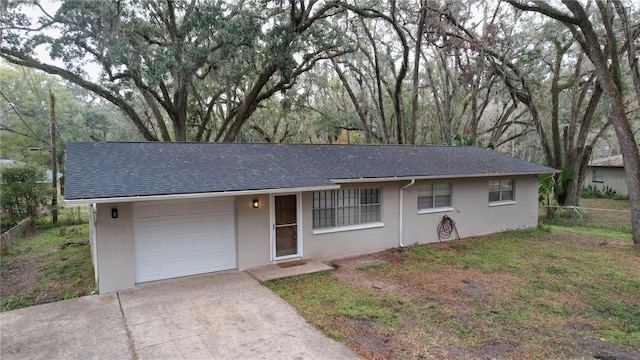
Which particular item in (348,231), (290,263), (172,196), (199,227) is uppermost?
(172,196)

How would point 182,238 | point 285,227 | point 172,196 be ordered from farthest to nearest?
point 285,227, point 182,238, point 172,196

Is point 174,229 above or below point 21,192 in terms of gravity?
below

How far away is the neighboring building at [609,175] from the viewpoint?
24812mm

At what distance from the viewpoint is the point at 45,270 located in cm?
835

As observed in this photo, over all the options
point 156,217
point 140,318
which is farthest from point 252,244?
point 140,318

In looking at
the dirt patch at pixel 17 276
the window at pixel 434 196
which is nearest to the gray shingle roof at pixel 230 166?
the window at pixel 434 196

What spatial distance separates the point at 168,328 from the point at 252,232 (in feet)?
9.65

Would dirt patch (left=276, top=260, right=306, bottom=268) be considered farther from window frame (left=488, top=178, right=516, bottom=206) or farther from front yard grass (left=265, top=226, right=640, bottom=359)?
window frame (left=488, top=178, right=516, bottom=206)

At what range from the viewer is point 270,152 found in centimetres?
953

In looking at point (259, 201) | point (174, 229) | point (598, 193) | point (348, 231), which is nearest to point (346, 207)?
point (348, 231)

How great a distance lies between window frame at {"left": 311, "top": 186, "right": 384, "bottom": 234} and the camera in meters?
8.76

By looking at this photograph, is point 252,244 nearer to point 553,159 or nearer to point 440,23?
point 440,23

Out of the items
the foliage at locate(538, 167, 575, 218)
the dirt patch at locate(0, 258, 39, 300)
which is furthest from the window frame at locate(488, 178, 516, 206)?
the dirt patch at locate(0, 258, 39, 300)

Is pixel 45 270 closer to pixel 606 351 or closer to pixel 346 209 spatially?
pixel 346 209
